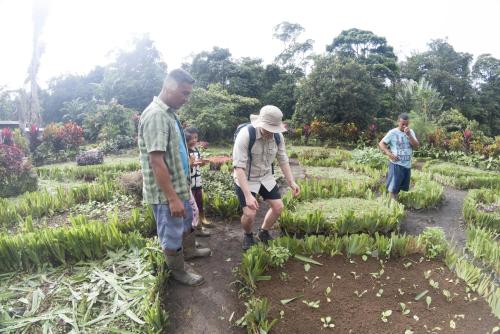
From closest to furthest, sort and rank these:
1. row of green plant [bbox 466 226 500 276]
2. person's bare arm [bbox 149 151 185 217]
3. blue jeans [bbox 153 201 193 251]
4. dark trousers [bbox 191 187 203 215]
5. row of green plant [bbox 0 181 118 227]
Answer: person's bare arm [bbox 149 151 185 217], blue jeans [bbox 153 201 193 251], row of green plant [bbox 466 226 500 276], dark trousers [bbox 191 187 203 215], row of green plant [bbox 0 181 118 227]

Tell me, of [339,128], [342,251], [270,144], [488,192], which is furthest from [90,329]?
[339,128]

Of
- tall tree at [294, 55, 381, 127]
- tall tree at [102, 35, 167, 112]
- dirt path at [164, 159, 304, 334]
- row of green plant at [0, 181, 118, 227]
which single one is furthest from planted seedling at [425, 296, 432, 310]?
tall tree at [102, 35, 167, 112]

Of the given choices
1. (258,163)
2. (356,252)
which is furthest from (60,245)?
(356,252)

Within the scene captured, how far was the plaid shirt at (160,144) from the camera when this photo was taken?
98.4 inches

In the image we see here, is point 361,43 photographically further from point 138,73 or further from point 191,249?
point 191,249

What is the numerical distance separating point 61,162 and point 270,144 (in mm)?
10596

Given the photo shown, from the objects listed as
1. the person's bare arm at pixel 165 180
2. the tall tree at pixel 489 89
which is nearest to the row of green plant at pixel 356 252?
the person's bare arm at pixel 165 180

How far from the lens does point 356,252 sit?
3.58 meters

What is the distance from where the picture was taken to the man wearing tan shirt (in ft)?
10.7

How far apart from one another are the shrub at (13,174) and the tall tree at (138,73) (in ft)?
47.1

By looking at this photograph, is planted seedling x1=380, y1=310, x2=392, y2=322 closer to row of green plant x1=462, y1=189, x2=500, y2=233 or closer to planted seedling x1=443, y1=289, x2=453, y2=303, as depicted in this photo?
planted seedling x1=443, y1=289, x2=453, y2=303

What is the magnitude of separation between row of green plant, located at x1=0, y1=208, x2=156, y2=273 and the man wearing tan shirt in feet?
4.00

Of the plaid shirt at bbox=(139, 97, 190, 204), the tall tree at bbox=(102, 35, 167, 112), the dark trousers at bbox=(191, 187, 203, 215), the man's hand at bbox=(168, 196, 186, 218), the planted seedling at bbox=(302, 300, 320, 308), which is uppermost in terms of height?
the tall tree at bbox=(102, 35, 167, 112)

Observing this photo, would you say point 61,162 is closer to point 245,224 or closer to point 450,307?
point 245,224
